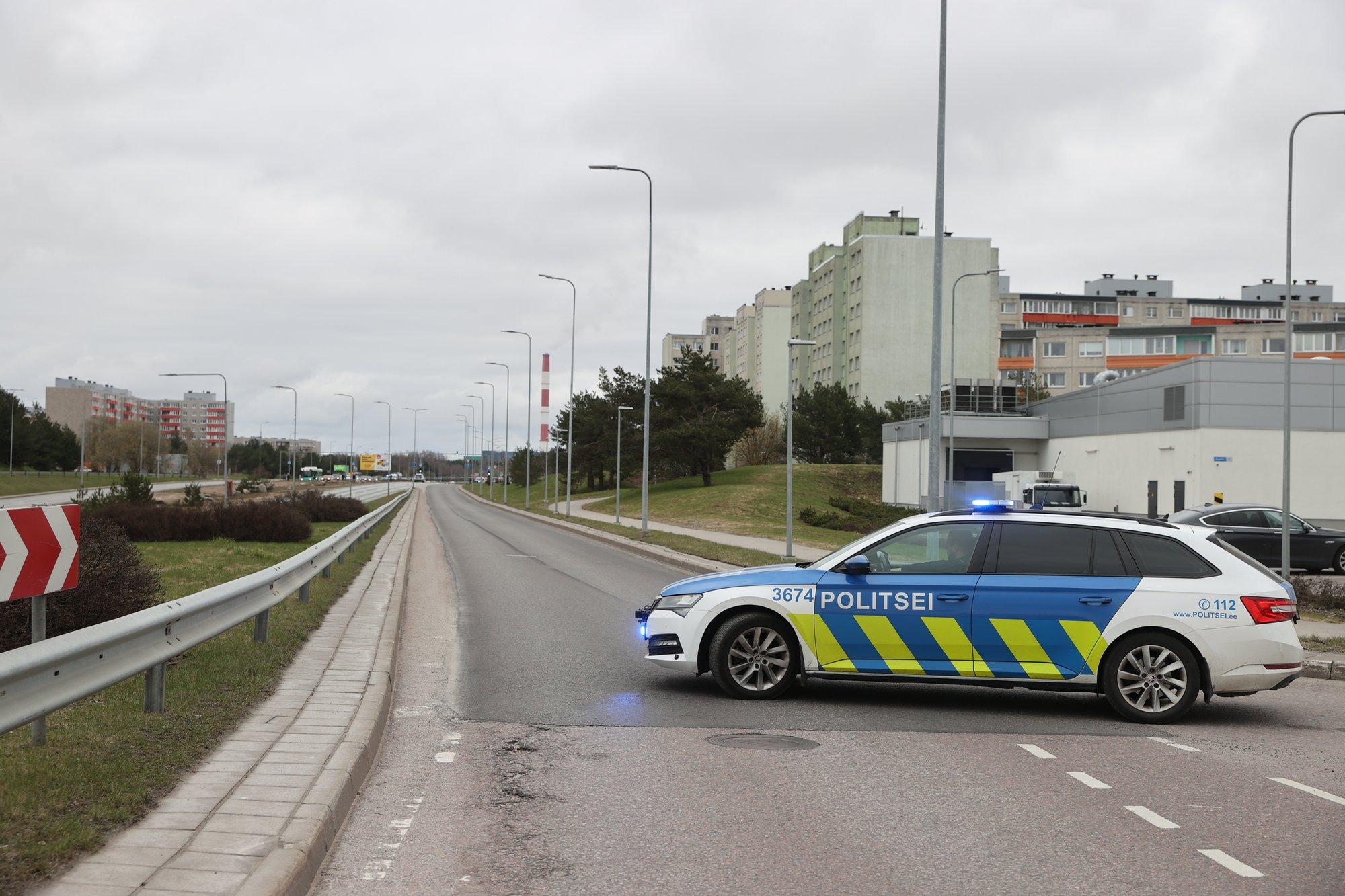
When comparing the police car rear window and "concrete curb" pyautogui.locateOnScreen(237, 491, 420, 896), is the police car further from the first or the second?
"concrete curb" pyautogui.locateOnScreen(237, 491, 420, 896)

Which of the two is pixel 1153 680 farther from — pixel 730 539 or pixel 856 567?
pixel 730 539

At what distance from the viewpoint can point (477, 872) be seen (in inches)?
191

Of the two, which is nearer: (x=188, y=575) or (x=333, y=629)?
(x=333, y=629)

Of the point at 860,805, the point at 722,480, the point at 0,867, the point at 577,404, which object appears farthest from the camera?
the point at 577,404

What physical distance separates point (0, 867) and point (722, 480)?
7284 cm

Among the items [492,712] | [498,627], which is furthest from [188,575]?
[492,712]

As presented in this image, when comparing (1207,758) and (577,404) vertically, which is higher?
(577,404)

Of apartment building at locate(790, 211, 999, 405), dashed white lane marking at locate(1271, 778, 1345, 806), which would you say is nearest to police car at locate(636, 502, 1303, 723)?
dashed white lane marking at locate(1271, 778, 1345, 806)

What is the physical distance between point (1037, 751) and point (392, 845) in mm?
4251

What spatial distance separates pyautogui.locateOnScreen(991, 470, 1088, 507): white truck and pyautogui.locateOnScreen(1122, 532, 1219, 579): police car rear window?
29.8 metres

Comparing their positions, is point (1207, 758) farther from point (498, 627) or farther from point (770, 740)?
point (498, 627)

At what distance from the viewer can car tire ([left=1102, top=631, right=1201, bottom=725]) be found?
8.57 m

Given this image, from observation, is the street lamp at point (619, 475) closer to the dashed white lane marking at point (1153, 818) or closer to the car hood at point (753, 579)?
the car hood at point (753, 579)

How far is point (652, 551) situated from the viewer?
97.8 ft
